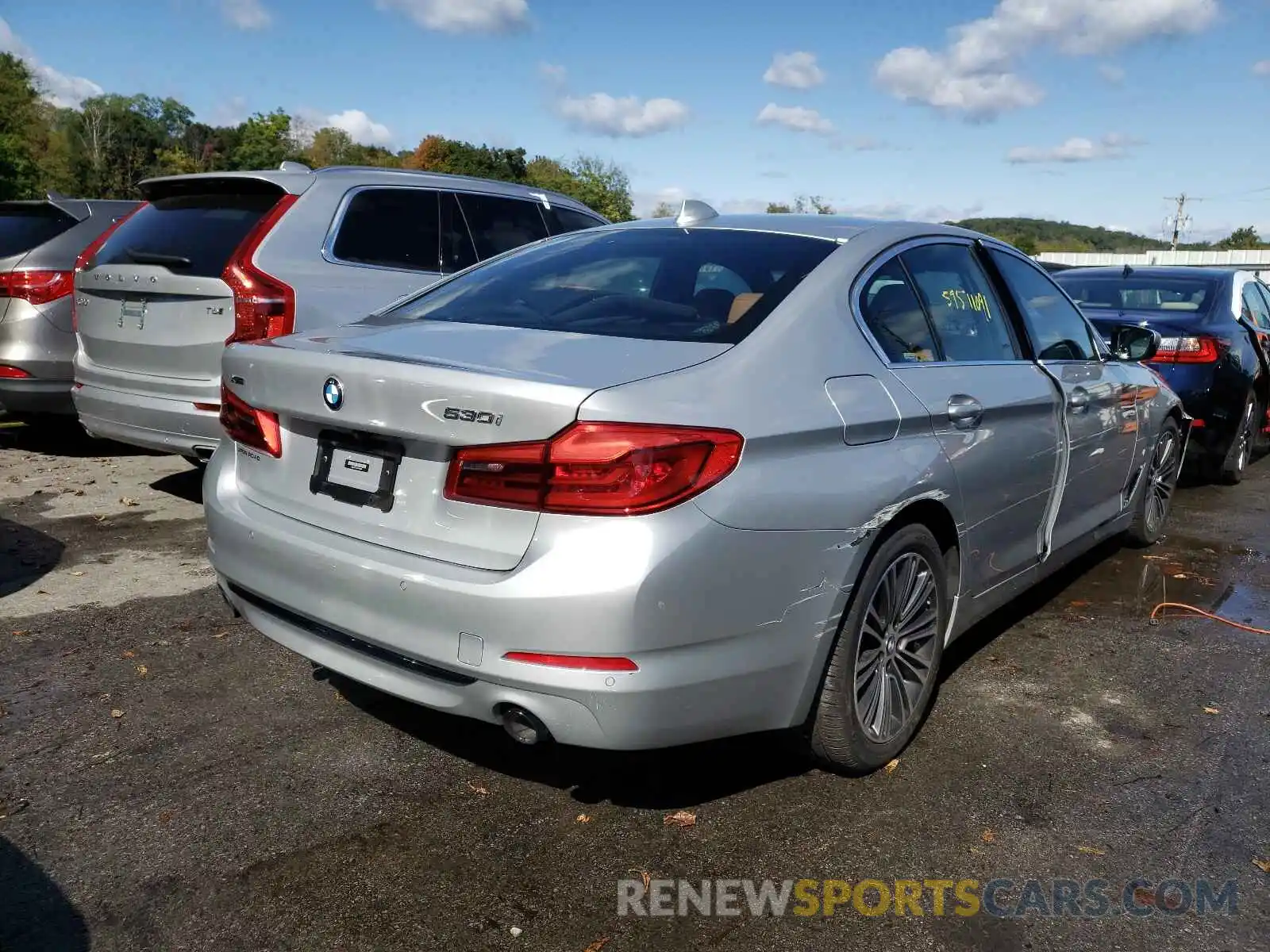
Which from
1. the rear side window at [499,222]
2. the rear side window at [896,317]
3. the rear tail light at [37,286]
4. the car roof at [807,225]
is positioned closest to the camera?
the rear side window at [896,317]

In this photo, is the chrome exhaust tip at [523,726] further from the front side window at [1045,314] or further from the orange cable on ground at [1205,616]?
the orange cable on ground at [1205,616]

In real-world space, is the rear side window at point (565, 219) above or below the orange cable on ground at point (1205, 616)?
above

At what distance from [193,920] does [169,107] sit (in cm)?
13261

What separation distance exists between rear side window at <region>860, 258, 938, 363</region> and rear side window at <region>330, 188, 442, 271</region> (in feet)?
11.0

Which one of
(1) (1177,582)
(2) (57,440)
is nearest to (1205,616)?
(1) (1177,582)

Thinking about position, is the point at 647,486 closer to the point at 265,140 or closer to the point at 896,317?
the point at 896,317

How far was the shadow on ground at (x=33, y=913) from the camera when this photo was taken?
237 cm

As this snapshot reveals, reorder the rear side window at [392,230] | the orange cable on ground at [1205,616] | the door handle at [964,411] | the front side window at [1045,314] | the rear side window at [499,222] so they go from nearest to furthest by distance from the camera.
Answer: the door handle at [964,411], the front side window at [1045,314], the orange cable on ground at [1205,616], the rear side window at [392,230], the rear side window at [499,222]

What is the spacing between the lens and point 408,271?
613 centimetres

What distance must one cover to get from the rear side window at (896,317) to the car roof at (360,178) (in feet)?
11.3

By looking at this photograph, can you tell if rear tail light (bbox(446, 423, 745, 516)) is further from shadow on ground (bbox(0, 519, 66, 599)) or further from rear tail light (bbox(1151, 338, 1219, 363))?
rear tail light (bbox(1151, 338, 1219, 363))

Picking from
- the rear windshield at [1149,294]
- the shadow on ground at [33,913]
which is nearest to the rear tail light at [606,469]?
the shadow on ground at [33,913]

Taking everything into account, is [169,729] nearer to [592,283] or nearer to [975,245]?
[592,283]

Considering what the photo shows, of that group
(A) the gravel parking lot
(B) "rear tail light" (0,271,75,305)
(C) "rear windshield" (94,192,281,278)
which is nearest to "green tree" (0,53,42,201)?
(B) "rear tail light" (0,271,75,305)
